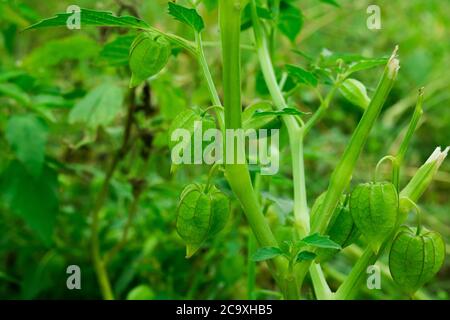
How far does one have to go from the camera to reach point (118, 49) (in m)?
0.59

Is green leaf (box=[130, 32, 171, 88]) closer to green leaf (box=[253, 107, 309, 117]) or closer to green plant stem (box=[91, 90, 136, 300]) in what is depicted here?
green leaf (box=[253, 107, 309, 117])

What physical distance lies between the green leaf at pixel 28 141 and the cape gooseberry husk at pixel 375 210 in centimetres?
43

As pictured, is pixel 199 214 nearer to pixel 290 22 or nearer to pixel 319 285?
A: pixel 319 285

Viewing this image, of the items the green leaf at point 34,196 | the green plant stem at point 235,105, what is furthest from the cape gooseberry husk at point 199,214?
the green leaf at point 34,196

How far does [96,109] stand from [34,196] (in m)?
0.14

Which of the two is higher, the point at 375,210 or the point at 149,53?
the point at 149,53

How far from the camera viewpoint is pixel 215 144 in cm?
47

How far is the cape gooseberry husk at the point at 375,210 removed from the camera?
446 mm

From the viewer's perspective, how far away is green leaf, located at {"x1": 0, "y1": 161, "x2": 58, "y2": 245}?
80cm

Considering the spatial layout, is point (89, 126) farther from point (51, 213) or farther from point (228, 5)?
point (228, 5)

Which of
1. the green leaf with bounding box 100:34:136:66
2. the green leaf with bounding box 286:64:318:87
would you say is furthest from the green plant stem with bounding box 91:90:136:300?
the green leaf with bounding box 286:64:318:87

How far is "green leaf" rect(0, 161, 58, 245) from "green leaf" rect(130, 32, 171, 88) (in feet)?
1.29

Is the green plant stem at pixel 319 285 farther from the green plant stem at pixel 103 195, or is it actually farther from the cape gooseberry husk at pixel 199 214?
the green plant stem at pixel 103 195

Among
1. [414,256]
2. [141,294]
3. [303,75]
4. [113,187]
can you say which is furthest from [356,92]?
[113,187]
